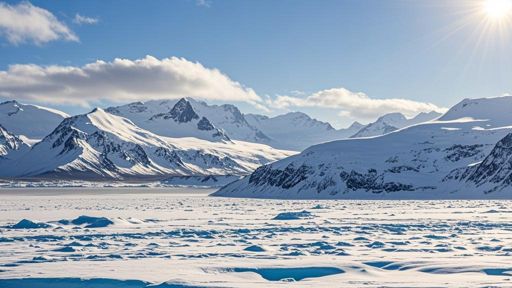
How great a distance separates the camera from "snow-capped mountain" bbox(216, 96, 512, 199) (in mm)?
134000

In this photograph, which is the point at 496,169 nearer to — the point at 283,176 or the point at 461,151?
the point at 461,151

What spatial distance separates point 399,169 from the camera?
14725 centimetres

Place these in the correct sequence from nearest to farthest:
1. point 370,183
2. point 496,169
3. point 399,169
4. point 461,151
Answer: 1. point 496,169
2. point 370,183
3. point 399,169
4. point 461,151

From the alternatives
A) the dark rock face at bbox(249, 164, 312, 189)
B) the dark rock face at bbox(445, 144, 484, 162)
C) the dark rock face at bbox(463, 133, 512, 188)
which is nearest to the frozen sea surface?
the dark rock face at bbox(463, 133, 512, 188)

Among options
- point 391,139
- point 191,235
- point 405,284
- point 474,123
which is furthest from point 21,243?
point 474,123

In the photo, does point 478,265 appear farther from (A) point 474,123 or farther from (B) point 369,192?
(A) point 474,123

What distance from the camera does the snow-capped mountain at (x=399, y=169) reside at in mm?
134000

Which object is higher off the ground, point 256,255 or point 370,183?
point 370,183

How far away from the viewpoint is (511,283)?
22375mm

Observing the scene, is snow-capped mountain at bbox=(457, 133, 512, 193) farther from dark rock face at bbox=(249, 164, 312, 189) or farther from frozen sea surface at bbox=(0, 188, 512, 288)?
frozen sea surface at bbox=(0, 188, 512, 288)

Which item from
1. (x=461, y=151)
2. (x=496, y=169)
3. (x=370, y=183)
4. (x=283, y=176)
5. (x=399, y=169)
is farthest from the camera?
(x=283, y=176)

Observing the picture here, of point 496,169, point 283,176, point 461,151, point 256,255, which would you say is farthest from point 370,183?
point 256,255

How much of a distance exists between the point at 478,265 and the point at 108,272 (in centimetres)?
1485

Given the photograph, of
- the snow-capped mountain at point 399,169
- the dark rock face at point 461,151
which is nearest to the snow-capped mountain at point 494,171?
the snow-capped mountain at point 399,169
